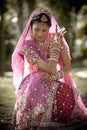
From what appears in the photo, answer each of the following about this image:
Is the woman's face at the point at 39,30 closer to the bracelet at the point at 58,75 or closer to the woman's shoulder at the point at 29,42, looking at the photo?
the woman's shoulder at the point at 29,42

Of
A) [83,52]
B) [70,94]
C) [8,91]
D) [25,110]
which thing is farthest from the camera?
[83,52]

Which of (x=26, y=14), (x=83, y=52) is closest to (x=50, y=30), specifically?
(x=26, y=14)

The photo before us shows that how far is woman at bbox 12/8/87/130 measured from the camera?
4406 mm

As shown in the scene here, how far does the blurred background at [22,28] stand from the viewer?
25.8ft

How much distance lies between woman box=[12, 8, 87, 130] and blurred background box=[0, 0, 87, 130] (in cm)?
70

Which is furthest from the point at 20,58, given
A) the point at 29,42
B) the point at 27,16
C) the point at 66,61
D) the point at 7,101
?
the point at 27,16

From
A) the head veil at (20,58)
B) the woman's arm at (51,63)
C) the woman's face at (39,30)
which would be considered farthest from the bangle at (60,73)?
the woman's face at (39,30)

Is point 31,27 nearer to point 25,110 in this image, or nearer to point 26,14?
point 25,110

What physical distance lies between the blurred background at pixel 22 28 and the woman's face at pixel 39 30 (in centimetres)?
127

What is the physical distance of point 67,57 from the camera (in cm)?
472

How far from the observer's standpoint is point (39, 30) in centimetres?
457

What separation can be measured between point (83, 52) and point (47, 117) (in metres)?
18.0

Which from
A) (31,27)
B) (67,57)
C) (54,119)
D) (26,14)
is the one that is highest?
(26,14)

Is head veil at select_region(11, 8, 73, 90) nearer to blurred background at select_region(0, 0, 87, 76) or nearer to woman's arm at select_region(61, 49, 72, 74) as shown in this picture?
woman's arm at select_region(61, 49, 72, 74)
